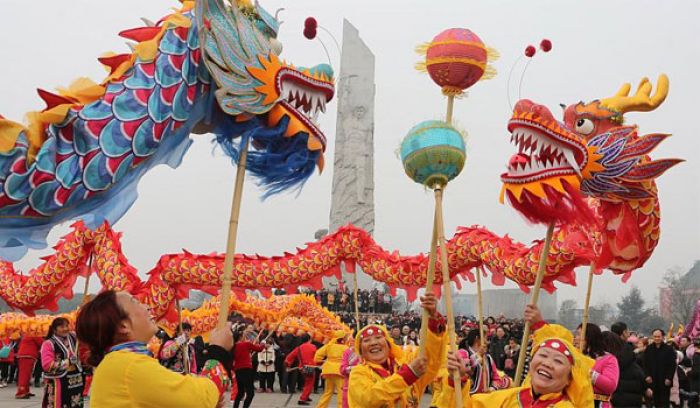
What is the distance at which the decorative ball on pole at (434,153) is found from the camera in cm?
371

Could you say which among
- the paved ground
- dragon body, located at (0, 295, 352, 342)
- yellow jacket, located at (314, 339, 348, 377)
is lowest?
the paved ground

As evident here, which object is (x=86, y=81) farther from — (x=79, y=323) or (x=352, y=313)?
(x=352, y=313)

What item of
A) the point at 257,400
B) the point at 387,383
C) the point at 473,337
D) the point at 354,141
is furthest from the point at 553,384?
the point at 354,141

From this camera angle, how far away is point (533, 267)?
687 cm

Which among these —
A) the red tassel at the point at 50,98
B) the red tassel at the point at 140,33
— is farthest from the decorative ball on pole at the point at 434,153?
the red tassel at the point at 50,98

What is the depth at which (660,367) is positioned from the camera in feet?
32.7

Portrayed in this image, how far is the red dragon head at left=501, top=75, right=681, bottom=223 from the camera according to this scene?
4.41 meters

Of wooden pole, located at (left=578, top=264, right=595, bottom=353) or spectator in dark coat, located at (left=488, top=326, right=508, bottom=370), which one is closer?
wooden pole, located at (left=578, top=264, right=595, bottom=353)

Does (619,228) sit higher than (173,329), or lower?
higher

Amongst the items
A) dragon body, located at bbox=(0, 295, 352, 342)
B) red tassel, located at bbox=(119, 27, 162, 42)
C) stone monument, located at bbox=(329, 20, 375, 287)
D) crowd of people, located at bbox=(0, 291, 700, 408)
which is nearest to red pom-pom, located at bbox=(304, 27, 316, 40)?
red tassel, located at bbox=(119, 27, 162, 42)

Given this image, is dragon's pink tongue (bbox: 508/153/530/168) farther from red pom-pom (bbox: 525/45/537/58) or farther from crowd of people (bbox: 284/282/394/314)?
crowd of people (bbox: 284/282/394/314)

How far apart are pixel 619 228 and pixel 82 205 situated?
4.15 meters

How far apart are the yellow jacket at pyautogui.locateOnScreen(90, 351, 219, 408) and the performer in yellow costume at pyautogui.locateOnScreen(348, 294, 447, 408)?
155cm

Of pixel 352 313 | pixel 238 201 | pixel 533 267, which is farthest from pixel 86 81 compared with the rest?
pixel 352 313
